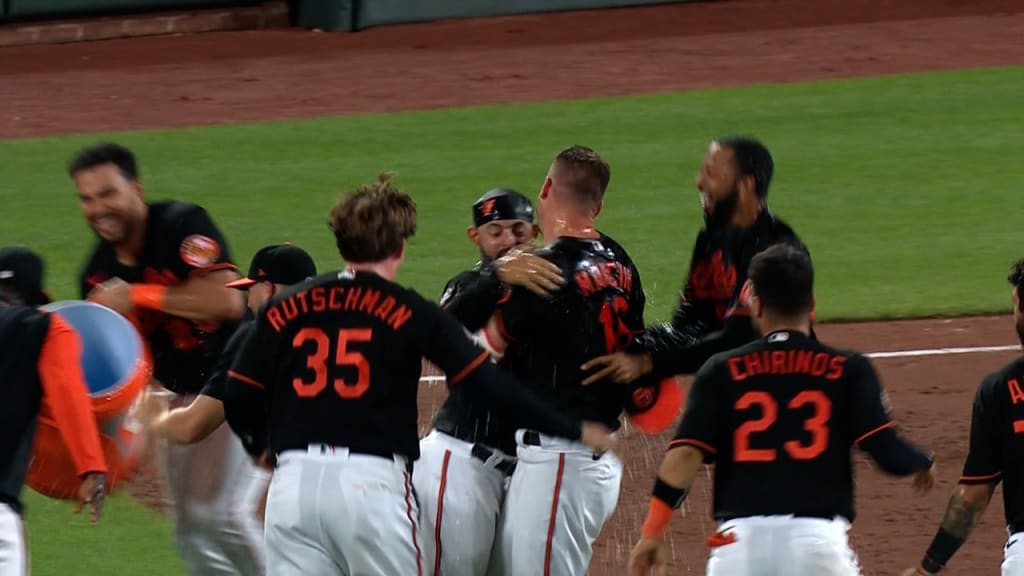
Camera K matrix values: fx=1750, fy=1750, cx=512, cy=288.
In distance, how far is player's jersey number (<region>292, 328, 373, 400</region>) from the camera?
15.4 ft

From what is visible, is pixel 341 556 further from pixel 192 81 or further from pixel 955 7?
pixel 955 7

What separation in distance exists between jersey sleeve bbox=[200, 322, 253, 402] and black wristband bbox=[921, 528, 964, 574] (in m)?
2.07

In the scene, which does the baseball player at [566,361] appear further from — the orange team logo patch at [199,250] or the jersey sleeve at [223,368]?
the orange team logo patch at [199,250]

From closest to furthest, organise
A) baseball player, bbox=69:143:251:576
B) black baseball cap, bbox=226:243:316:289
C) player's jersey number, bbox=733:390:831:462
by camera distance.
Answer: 1. player's jersey number, bbox=733:390:831:462
2. black baseball cap, bbox=226:243:316:289
3. baseball player, bbox=69:143:251:576

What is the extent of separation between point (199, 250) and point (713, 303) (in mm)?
1848

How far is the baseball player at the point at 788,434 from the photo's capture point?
4527 mm

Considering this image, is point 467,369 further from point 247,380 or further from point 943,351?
point 943,351

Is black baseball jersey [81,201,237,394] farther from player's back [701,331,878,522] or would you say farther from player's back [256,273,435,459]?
player's back [701,331,878,522]

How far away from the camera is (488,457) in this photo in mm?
5578

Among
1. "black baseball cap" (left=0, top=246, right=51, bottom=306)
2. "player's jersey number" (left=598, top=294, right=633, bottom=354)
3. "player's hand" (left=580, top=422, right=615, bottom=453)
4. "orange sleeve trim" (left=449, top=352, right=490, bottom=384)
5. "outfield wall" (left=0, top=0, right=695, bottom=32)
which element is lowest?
"player's hand" (left=580, top=422, right=615, bottom=453)

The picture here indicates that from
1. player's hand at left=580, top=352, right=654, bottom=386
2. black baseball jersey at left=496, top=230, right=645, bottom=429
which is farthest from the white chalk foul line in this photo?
black baseball jersey at left=496, top=230, right=645, bottom=429

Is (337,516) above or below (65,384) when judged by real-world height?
below

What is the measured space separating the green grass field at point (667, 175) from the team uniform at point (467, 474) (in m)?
5.50

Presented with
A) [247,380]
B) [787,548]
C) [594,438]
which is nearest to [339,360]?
[247,380]
